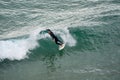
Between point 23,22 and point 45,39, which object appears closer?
point 45,39

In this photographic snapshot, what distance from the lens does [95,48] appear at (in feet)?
77.0

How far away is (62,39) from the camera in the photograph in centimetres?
2498

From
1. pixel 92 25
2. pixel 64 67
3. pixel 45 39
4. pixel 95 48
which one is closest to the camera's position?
pixel 64 67

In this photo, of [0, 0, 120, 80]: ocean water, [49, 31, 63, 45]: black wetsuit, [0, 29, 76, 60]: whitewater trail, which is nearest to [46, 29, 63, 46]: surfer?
[49, 31, 63, 45]: black wetsuit

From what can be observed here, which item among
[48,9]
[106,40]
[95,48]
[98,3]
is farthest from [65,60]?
[98,3]

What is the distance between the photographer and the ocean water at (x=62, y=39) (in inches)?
819

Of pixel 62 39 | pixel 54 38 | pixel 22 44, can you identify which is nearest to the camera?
pixel 54 38

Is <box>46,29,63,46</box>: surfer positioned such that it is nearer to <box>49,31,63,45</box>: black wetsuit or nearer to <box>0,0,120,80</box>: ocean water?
<box>49,31,63,45</box>: black wetsuit

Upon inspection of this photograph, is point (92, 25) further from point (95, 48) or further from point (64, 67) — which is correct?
point (64, 67)

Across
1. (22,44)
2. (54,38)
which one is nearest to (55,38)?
(54,38)

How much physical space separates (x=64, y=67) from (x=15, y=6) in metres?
12.4

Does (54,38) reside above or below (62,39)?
above

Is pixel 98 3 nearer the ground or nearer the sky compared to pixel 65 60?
nearer the sky

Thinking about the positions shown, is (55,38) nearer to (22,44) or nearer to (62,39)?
(62,39)
